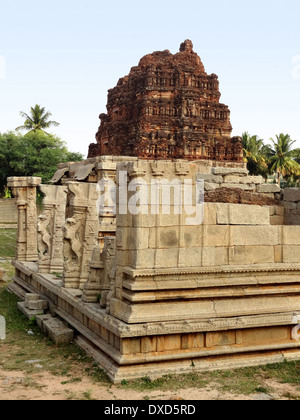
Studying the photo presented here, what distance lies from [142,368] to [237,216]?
2549 mm

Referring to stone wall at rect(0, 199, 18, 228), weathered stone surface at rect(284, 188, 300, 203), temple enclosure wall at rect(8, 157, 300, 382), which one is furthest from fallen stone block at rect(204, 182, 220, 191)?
stone wall at rect(0, 199, 18, 228)

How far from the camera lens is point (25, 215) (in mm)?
14891

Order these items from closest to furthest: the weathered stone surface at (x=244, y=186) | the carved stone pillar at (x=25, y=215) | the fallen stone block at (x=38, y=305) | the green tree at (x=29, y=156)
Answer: the fallen stone block at (x=38, y=305), the weathered stone surface at (x=244, y=186), the carved stone pillar at (x=25, y=215), the green tree at (x=29, y=156)

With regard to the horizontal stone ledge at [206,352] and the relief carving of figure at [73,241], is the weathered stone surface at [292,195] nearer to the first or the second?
the horizontal stone ledge at [206,352]

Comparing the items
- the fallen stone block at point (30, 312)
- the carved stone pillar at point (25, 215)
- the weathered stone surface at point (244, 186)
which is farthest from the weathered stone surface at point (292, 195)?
the carved stone pillar at point (25, 215)

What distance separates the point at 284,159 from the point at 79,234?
39902mm

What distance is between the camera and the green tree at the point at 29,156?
38906 millimetres

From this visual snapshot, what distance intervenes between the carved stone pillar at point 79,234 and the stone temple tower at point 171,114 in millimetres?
14056

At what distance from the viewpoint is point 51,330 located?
8.15 metres

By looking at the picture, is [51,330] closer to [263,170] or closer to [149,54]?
[149,54]

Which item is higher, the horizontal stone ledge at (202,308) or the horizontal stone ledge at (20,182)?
the horizontal stone ledge at (20,182)

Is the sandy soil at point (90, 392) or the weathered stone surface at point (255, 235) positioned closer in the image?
the sandy soil at point (90, 392)

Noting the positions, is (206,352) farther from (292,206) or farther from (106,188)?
(106,188)

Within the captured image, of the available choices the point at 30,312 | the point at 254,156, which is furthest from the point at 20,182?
the point at 254,156
